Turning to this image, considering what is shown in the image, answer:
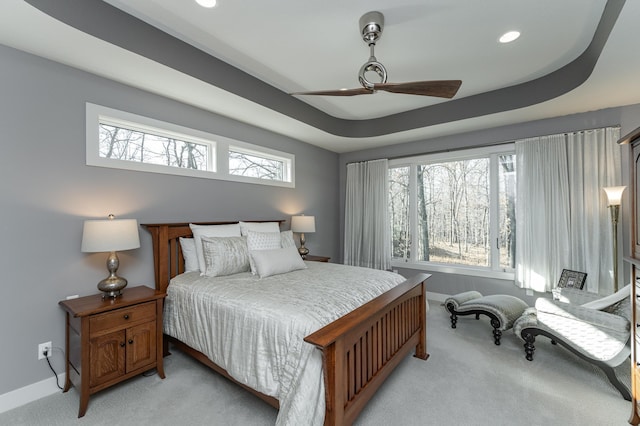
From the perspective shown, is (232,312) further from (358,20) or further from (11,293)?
(358,20)

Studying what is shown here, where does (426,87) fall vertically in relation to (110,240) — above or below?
above

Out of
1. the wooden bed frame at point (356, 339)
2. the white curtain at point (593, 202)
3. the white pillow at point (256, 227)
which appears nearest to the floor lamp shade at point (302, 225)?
the white pillow at point (256, 227)

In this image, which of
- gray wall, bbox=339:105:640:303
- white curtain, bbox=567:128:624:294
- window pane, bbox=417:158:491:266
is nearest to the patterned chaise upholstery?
white curtain, bbox=567:128:624:294

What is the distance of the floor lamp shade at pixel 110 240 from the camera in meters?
2.19

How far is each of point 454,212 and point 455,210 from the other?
0.11 ft

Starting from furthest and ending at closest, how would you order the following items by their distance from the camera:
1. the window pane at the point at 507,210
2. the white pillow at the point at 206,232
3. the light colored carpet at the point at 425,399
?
the window pane at the point at 507,210 → the white pillow at the point at 206,232 → the light colored carpet at the point at 425,399

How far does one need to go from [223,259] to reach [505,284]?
3.83 m

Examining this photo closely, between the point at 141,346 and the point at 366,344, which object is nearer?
the point at 366,344

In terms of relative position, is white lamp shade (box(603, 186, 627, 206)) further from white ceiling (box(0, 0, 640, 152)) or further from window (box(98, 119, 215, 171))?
window (box(98, 119, 215, 171))

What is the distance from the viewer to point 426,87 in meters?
2.09

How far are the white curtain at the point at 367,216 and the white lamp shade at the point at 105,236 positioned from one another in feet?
12.2

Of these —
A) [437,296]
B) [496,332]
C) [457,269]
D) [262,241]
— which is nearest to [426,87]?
[262,241]

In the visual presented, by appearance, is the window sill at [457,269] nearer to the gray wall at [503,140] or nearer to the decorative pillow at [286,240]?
the gray wall at [503,140]

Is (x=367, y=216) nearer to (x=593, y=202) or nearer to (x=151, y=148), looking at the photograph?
(x=593, y=202)
